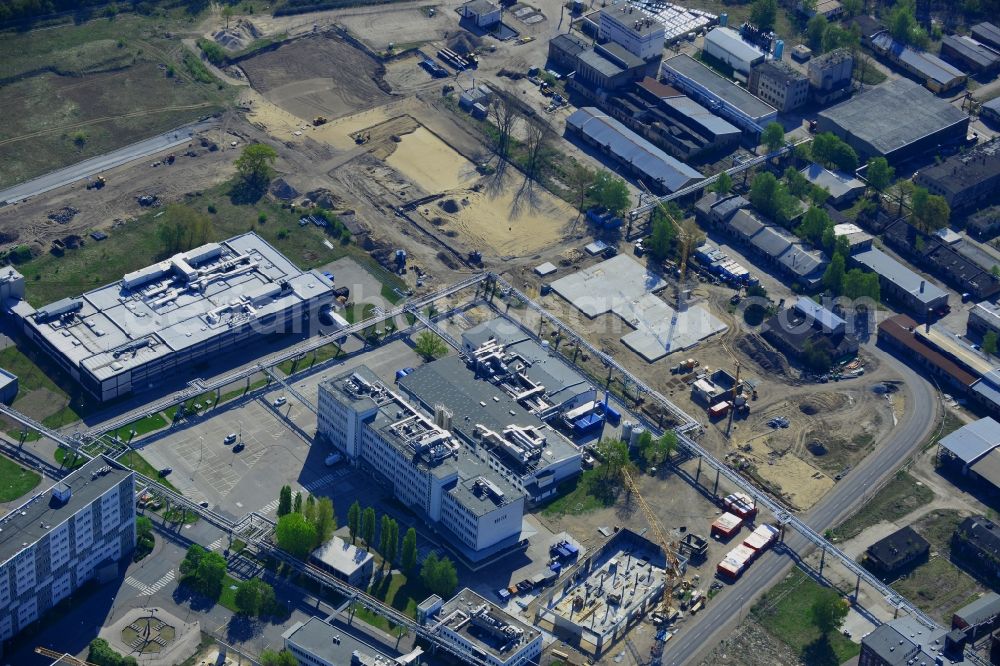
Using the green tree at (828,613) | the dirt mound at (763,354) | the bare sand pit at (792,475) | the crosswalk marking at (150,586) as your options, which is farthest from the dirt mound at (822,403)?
the crosswalk marking at (150,586)

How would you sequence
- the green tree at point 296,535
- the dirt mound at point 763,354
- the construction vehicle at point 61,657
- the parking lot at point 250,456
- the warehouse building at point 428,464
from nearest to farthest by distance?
the construction vehicle at point 61,657, the green tree at point 296,535, the warehouse building at point 428,464, the parking lot at point 250,456, the dirt mound at point 763,354

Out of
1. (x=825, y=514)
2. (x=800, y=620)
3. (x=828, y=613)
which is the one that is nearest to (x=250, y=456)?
(x=800, y=620)

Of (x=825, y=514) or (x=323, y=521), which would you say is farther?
(x=825, y=514)

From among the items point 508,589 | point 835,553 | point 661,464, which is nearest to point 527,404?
point 661,464

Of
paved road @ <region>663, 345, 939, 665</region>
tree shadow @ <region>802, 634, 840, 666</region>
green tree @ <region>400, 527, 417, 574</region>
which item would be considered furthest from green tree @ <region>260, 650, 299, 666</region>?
tree shadow @ <region>802, 634, 840, 666</region>

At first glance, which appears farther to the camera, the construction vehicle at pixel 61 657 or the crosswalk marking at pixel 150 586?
the crosswalk marking at pixel 150 586

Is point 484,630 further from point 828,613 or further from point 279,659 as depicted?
point 828,613

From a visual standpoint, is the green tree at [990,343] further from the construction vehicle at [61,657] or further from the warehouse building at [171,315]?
the construction vehicle at [61,657]
